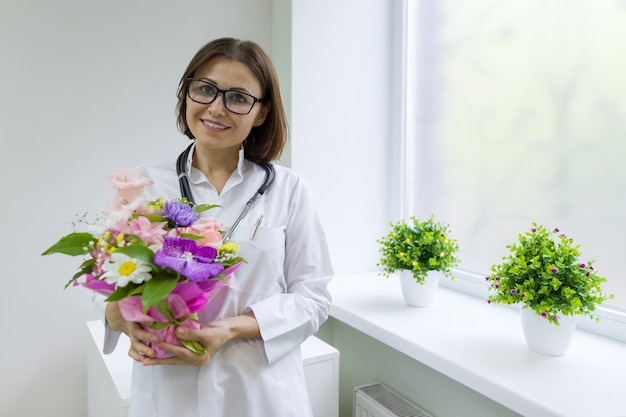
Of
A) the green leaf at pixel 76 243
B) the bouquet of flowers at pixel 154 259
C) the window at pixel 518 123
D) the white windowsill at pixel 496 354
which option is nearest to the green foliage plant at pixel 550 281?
the white windowsill at pixel 496 354

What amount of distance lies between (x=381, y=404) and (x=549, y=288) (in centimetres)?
77

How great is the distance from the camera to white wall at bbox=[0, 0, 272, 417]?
1731mm

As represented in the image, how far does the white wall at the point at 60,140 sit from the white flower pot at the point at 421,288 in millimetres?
1125

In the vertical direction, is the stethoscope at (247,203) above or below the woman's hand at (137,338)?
above

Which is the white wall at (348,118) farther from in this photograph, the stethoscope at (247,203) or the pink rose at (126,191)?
the pink rose at (126,191)

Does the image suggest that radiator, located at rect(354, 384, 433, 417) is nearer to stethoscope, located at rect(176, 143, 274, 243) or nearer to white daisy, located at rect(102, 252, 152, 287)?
stethoscope, located at rect(176, 143, 274, 243)

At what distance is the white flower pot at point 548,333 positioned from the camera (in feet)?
4.24

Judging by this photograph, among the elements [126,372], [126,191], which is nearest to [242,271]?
[126,191]

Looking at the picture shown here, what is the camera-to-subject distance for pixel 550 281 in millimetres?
1265

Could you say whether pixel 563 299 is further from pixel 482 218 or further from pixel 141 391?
pixel 141 391

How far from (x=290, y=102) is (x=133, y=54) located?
2.13ft

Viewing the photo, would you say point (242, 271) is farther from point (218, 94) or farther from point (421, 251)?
point (421, 251)

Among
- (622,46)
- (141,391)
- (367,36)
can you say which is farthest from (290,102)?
(141,391)

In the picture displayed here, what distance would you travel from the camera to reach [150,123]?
1.96 meters
